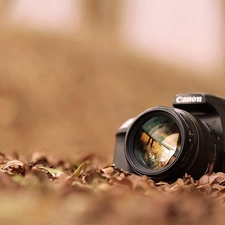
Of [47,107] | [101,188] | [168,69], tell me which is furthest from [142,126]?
[168,69]

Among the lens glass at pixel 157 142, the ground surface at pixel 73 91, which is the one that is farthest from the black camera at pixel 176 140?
the ground surface at pixel 73 91

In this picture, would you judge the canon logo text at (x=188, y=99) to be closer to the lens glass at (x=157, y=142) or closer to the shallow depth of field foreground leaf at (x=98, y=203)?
the lens glass at (x=157, y=142)

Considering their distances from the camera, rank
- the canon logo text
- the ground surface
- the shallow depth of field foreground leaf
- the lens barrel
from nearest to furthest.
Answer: the shallow depth of field foreground leaf, the lens barrel, the canon logo text, the ground surface

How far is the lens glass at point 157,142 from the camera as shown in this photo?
1.54 meters

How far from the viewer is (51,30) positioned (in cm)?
422

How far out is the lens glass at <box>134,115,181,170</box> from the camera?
60.7 inches

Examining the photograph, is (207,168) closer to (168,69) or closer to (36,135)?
(36,135)

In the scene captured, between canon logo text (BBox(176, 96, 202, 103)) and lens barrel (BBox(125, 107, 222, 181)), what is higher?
canon logo text (BBox(176, 96, 202, 103))

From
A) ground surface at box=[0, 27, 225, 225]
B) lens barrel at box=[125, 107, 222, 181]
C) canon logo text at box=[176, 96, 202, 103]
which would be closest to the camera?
lens barrel at box=[125, 107, 222, 181]

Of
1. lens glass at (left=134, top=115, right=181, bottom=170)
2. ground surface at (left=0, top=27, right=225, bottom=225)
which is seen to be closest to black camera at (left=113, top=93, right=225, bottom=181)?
lens glass at (left=134, top=115, right=181, bottom=170)

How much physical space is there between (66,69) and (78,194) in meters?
3.17

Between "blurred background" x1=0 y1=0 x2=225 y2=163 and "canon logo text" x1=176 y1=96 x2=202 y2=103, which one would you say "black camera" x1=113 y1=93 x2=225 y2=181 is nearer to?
"canon logo text" x1=176 y1=96 x2=202 y2=103

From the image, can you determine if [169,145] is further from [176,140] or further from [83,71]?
[83,71]

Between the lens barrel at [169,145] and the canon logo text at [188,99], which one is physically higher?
the canon logo text at [188,99]
